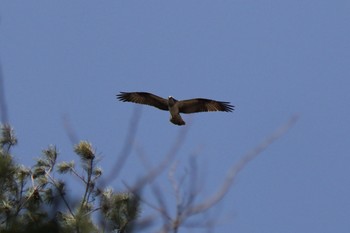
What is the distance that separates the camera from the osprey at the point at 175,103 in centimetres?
1162

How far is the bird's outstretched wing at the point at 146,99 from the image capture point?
11.8 metres

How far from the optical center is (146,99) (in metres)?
12.0

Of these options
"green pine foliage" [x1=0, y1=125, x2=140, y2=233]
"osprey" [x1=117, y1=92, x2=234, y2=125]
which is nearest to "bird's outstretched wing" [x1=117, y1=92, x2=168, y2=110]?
"osprey" [x1=117, y1=92, x2=234, y2=125]

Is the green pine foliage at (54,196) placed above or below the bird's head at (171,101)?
below

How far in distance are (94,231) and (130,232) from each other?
29cm

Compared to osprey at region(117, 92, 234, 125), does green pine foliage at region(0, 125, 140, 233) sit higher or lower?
lower

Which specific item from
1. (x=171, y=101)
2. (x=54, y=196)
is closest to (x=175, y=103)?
(x=171, y=101)

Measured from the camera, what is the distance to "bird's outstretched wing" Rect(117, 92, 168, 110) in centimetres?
1184

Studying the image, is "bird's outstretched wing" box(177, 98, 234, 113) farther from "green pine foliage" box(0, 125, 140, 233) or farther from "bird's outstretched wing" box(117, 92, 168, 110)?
"green pine foliage" box(0, 125, 140, 233)

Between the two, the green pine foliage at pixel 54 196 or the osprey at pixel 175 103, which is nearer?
the green pine foliage at pixel 54 196

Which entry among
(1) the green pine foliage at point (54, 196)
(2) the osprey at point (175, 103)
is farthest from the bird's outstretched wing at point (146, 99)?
(1) the green pine foliage at point (54, 196)

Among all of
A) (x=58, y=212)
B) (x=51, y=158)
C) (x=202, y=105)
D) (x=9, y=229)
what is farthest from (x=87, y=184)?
(x=202, y=105)

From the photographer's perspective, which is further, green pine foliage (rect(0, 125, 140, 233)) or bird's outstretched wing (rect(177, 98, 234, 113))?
bird's outstretched wing (rect(177, 98, 234, 113))

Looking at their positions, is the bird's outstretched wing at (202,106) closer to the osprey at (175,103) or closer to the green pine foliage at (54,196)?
the osprey at (175,103)
